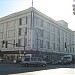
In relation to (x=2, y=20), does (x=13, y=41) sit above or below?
below

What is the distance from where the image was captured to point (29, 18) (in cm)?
6162

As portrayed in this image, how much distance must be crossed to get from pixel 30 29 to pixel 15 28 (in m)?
8.87

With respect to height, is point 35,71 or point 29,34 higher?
point 29,34

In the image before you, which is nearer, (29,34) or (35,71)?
(35,71)

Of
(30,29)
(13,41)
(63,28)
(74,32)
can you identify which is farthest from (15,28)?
(74,32)

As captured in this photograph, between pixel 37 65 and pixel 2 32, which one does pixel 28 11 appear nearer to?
pixel 2 32

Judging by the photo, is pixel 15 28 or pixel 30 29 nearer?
pixel 30 29

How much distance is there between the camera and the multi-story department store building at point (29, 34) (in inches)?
2361

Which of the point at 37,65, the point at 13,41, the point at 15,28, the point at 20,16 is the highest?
the point at 20,16

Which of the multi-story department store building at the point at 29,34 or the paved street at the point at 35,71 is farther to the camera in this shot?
the multi-story department store building at the point at 29,34

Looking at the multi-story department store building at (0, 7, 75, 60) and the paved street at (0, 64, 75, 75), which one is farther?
the multi-story department store building at (0, 7, 75, 60)

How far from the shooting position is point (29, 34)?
6025 cm

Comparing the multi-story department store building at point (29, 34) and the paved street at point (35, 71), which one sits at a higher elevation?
the multi-story department store building at point (29, 34)

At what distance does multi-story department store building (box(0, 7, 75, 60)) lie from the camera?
60.0 m
